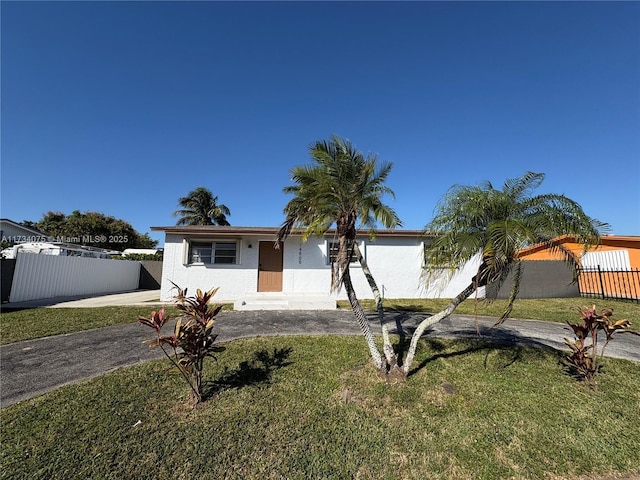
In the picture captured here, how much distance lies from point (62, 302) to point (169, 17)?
11710 mm

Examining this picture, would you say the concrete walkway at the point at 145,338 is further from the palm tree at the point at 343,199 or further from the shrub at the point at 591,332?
the palm tree at the point at 343,199

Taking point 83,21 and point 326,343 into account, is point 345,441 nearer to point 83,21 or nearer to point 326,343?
point 326,343

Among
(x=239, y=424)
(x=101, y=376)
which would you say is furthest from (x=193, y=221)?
(x=239, y=424)

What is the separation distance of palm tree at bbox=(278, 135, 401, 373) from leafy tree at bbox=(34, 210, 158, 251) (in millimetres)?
33288

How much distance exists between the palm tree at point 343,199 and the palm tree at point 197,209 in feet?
73.8

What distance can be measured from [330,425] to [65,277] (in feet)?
52.1

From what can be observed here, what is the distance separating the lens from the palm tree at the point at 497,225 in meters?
3.99

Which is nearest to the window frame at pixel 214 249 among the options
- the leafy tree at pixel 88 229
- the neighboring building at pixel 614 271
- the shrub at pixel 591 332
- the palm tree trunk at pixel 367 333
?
the palm tree trunk at pixel 367 333

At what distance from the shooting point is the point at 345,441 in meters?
3.19

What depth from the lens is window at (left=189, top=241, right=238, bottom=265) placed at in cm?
1259

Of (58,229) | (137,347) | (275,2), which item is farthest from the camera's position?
(58,229)

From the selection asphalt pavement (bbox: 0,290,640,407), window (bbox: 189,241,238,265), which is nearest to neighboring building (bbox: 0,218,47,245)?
window (bbox: 189,241,238,265)

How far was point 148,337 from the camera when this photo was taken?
6.58 meters

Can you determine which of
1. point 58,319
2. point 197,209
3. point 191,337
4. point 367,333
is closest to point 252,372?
point 191,337
